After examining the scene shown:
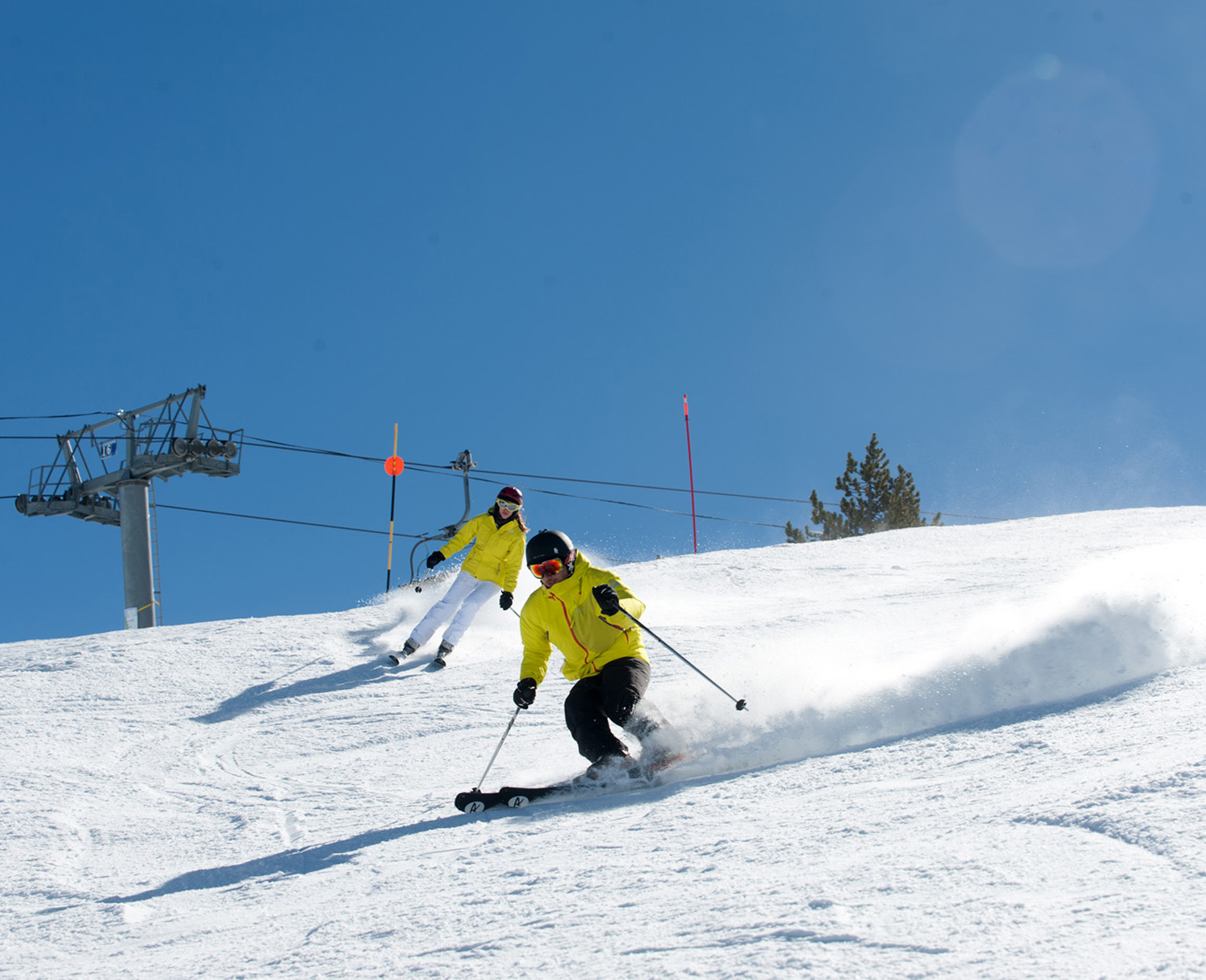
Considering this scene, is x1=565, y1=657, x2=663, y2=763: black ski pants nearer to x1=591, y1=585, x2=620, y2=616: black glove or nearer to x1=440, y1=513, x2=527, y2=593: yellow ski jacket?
x1=591, y1=585, x2=620, y2=616: black glove

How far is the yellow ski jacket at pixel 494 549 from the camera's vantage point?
8422 millimetres

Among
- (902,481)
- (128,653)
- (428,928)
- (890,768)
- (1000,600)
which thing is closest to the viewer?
(428,928)

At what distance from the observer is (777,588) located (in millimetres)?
11727

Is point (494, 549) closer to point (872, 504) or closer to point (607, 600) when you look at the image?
point (607, 600)

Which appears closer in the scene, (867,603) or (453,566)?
(867,603)

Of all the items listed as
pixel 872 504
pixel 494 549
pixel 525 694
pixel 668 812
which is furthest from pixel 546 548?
pixel 872 504

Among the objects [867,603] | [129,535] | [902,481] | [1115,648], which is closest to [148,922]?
[1115,648]

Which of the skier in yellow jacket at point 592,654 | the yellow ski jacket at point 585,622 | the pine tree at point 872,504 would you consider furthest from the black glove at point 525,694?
the pine tree at point 872,504

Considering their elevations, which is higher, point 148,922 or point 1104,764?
point 1104,764

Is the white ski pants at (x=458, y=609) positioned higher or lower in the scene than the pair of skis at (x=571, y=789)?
higher

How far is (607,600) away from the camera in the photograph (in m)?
4.81

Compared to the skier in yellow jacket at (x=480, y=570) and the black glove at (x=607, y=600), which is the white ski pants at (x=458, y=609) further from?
the black glove at (x=607, y=600)

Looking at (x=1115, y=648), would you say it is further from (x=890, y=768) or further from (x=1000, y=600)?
(x=1000, y=600)

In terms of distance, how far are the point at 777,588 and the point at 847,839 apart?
894 cm
